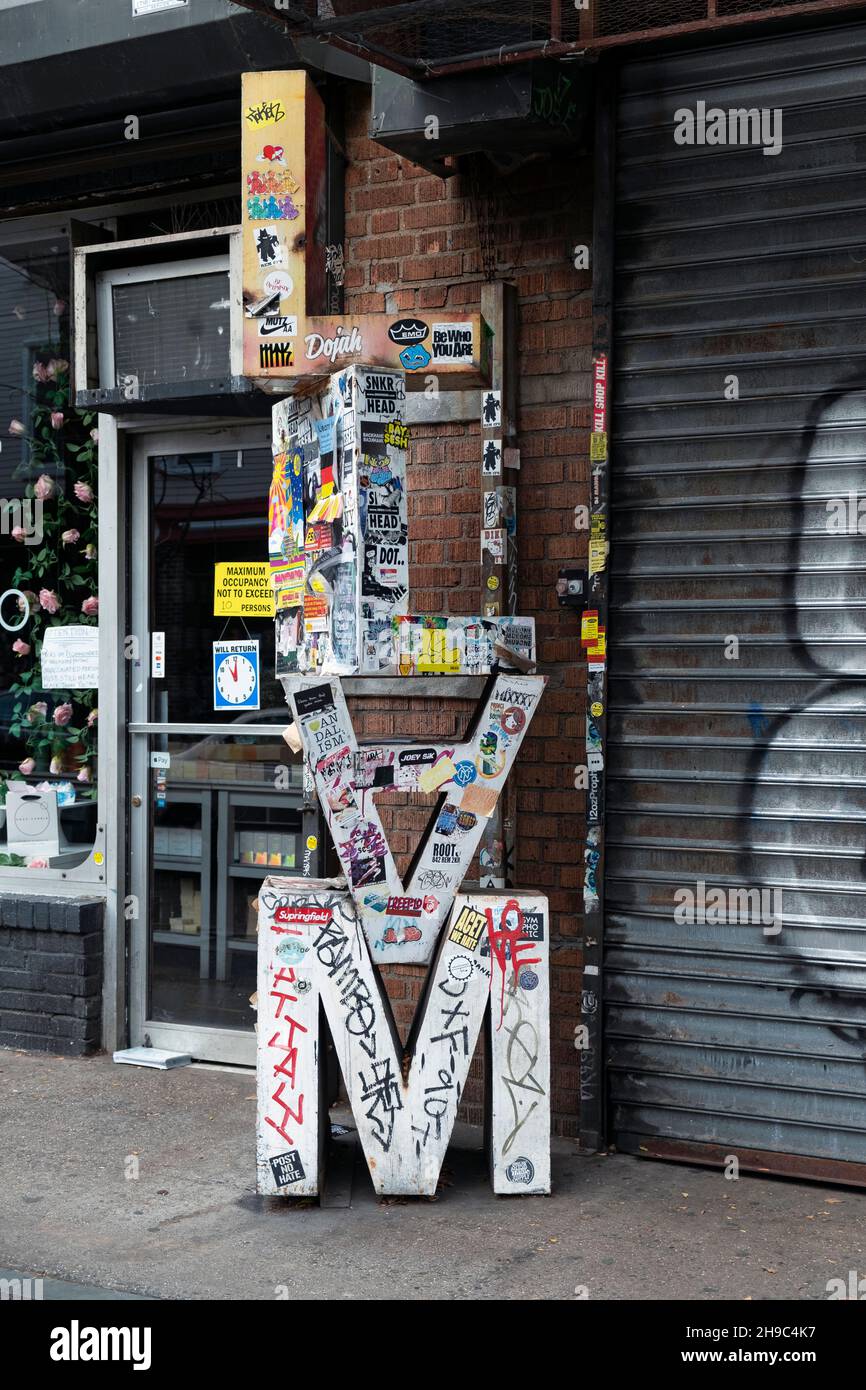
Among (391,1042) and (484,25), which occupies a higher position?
(484,25)

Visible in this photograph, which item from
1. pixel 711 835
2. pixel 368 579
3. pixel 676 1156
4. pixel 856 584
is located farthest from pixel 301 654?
pixel 676 1156

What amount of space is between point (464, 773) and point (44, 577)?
3.09 m

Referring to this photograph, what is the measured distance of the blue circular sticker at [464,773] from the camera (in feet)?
16.1

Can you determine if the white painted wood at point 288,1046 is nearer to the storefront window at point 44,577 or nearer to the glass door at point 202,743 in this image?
the glass door at point 202,743

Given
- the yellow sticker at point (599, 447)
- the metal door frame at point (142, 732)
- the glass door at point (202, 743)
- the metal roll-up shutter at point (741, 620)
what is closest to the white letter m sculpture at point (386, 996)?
the metal roll-up shutter at point (741, 620)

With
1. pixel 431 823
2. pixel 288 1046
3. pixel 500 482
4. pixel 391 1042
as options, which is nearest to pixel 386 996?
pixel 391 1042

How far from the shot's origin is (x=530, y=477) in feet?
18.5

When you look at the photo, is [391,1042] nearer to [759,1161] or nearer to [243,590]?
[759,1161]

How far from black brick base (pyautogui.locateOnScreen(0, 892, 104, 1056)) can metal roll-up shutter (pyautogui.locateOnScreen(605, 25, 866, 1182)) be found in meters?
2.59

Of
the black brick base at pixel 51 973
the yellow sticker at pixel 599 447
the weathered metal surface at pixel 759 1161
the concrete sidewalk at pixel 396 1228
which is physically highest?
the yellow sticker at pixel 599 447

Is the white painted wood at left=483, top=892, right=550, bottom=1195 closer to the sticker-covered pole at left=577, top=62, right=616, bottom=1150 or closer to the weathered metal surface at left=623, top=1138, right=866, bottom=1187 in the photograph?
the sticker-covered pole at left=577, top=62, right=616, bottom=1150

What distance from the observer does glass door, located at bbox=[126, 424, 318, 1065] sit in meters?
6.57

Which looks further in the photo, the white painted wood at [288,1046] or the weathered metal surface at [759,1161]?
the weathered metal surface at [759,1161]
